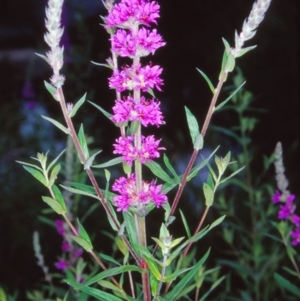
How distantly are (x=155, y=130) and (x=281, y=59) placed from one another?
0.89 m

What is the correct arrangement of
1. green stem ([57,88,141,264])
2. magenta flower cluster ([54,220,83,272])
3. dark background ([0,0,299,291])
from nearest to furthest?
green stem ([57,88,141,264]), magenta flower cluster ([54,220,83,272]), dark background ([0,0,299,291])

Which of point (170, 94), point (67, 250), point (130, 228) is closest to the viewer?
point (130, 228)

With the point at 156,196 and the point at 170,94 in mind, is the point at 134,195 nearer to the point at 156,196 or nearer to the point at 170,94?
the point at 156,196

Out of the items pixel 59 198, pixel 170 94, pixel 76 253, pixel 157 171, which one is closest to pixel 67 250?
pixel 76 253

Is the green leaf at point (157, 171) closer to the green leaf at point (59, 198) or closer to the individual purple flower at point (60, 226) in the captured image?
the green leaf at point (59, 198)

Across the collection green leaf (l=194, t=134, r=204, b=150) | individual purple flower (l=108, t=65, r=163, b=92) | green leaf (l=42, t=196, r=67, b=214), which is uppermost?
individual purple flower (l=108, t=65, r=163, b=92)

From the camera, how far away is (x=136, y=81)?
971 mm

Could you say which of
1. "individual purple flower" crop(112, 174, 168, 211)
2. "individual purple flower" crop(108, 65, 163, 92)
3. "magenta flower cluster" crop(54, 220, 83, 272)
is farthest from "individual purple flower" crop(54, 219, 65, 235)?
"individual purple flower" crop(108, 65, 163, 92)

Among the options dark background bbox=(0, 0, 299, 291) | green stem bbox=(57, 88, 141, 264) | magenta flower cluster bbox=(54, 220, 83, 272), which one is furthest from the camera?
dark background bbox=(0, 0, 299, 291)

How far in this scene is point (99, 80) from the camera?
3.95 m

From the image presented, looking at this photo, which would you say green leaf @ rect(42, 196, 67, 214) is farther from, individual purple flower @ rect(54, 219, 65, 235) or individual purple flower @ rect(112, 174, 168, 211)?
individual purple flower @ rect(54, 219, 65, 235)

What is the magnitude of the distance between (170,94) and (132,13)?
2.95m

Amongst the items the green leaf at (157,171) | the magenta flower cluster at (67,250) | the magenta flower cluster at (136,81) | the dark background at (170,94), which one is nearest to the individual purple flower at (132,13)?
the magenta flower cluster at (136,81)

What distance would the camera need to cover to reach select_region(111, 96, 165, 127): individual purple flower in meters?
0.98
